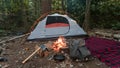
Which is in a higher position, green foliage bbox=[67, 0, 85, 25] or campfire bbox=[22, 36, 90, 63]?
green foliage bbox=[67, 0, 85, 25]

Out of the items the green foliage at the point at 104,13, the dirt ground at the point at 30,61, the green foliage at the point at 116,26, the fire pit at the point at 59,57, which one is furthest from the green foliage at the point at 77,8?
the fire pit at the point at 59,57

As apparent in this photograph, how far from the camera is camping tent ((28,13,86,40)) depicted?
6637mm

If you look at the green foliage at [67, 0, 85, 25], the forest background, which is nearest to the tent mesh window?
the forest background

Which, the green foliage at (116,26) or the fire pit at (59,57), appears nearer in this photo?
the fire pit at (59,57)

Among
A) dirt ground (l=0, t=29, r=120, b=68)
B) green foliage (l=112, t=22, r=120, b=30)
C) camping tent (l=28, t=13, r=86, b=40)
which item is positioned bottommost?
dirt ground (l=0, t=29, r=120, b=68)

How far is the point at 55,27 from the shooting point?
22.2 feet

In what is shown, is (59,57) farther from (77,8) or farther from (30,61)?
(77,8)

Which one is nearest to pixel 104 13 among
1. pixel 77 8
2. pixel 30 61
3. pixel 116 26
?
pixel 116 26

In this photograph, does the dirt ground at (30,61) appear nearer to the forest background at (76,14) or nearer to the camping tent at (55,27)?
the camping tent at (55,27)

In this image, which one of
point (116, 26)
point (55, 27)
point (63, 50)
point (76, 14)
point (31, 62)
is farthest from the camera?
point (76, 14)

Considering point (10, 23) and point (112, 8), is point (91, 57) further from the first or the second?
point (10, 23)

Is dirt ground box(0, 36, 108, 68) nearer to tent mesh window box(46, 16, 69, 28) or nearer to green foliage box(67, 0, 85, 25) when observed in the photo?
tent mesh window box(46, 16, 69, 28)

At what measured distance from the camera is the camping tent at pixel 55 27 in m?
6.64

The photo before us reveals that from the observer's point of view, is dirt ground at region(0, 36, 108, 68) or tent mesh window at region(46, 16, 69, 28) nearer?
dirt ground at region(0, 36, 108, 68)
